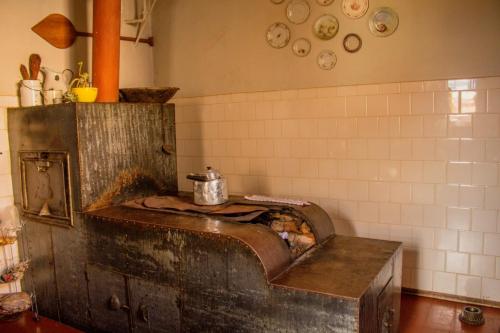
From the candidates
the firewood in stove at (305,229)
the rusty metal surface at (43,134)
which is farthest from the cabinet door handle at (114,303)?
the firewood in stove at (305,229)

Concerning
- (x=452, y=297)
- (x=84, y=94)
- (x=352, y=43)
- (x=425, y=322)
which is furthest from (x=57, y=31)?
(x=452, y=297)

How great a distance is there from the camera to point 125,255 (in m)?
2.44

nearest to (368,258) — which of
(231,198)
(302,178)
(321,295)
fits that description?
(321,295)

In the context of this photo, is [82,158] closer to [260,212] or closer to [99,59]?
[99,59]

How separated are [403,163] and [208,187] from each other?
1448mm

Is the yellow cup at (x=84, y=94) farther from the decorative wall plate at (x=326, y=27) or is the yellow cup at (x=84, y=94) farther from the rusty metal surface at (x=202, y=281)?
the decorative wall plate at (x=326, y=27)

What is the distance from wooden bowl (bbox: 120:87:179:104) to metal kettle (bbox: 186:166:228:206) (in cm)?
79

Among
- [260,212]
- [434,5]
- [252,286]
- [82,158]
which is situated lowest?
[252,286]

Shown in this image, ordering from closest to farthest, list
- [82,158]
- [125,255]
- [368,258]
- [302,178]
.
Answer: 1. [368,258]
2. [125,255]
3. [82,158]
4. [302,178]

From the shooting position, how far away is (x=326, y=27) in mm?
3273

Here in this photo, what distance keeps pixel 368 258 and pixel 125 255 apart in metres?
1.37

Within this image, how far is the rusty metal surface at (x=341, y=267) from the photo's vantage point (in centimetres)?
183

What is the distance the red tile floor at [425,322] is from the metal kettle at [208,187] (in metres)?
1.10

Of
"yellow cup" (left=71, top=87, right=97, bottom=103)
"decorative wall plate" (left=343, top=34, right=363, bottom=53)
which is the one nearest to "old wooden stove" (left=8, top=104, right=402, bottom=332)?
"yellow cup" (left=71, top=87, right=97, bottom=103)
